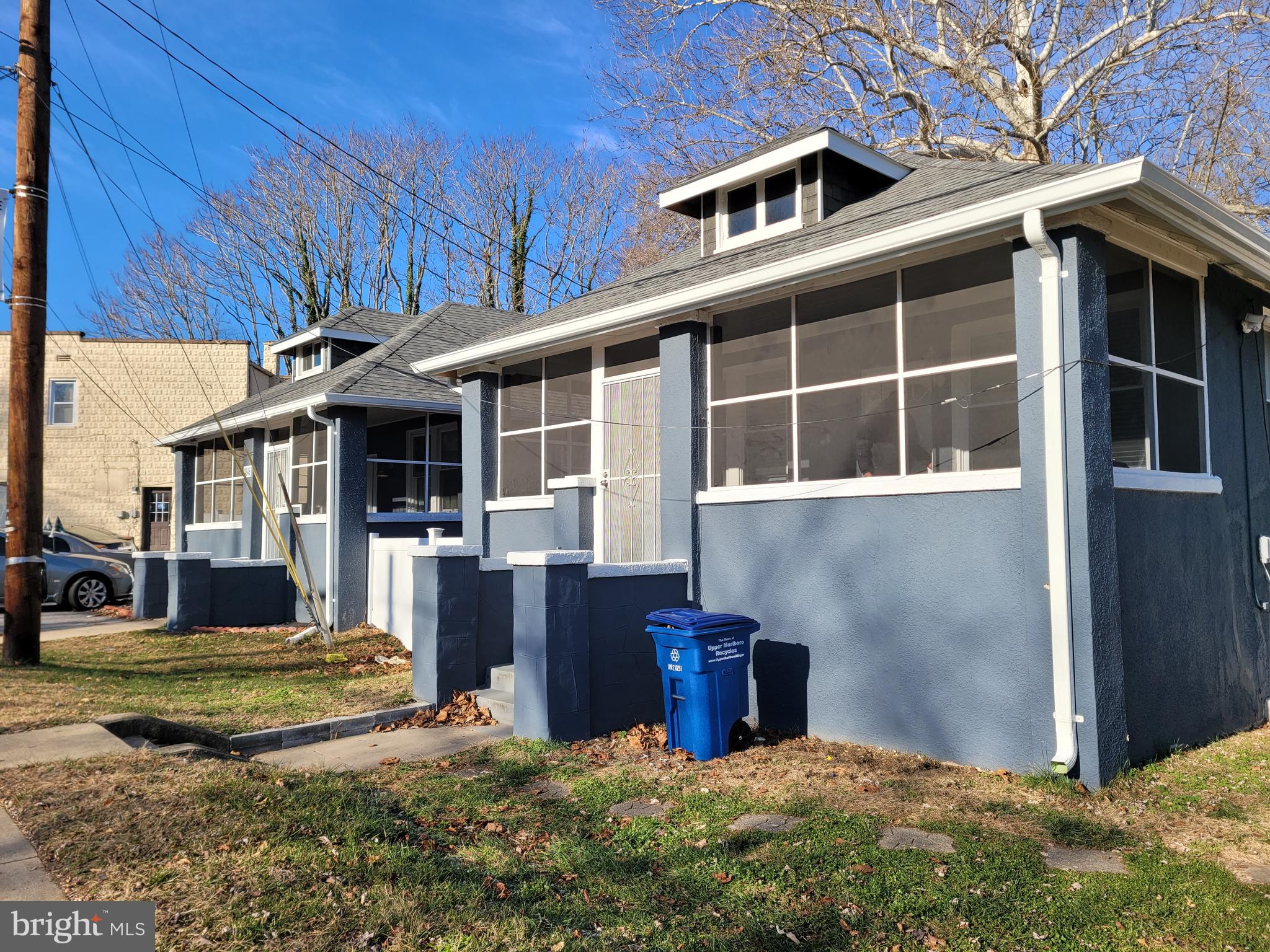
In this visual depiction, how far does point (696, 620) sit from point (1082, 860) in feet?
9.64

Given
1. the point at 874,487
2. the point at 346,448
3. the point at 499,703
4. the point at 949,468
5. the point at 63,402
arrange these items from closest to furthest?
the point at 874,487, the point at 499,703, the point at 949,468, the point at 346,448, the point at 63,402

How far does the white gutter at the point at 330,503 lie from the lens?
1371 cm

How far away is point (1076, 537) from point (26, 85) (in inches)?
444

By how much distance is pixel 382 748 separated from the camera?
7.22 m

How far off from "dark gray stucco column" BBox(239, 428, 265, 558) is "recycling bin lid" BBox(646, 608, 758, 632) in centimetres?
1185

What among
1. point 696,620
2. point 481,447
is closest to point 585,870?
point 696,620

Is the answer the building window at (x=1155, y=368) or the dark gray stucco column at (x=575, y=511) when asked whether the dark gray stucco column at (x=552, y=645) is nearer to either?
the dark gray stucco column at (x=575, y=511)

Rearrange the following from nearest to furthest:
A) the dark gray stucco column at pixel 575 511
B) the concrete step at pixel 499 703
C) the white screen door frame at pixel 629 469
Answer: the concrete step at pixel 499 703, the white screen door frame at pixel 629 469, the dark gray stucco column at pixel 575 511

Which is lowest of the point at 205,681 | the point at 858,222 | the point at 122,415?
the point at 205,681

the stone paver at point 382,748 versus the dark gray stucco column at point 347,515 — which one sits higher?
the dark gray stucco column at point 347,515

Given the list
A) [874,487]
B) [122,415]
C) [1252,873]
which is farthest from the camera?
[122,415]

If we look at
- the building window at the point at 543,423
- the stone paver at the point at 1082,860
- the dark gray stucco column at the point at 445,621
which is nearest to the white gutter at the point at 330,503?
the building window at the point at 543,423

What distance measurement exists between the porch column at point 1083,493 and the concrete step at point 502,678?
4.48 metres

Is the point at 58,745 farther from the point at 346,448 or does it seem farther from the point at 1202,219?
the point at 1202,219
